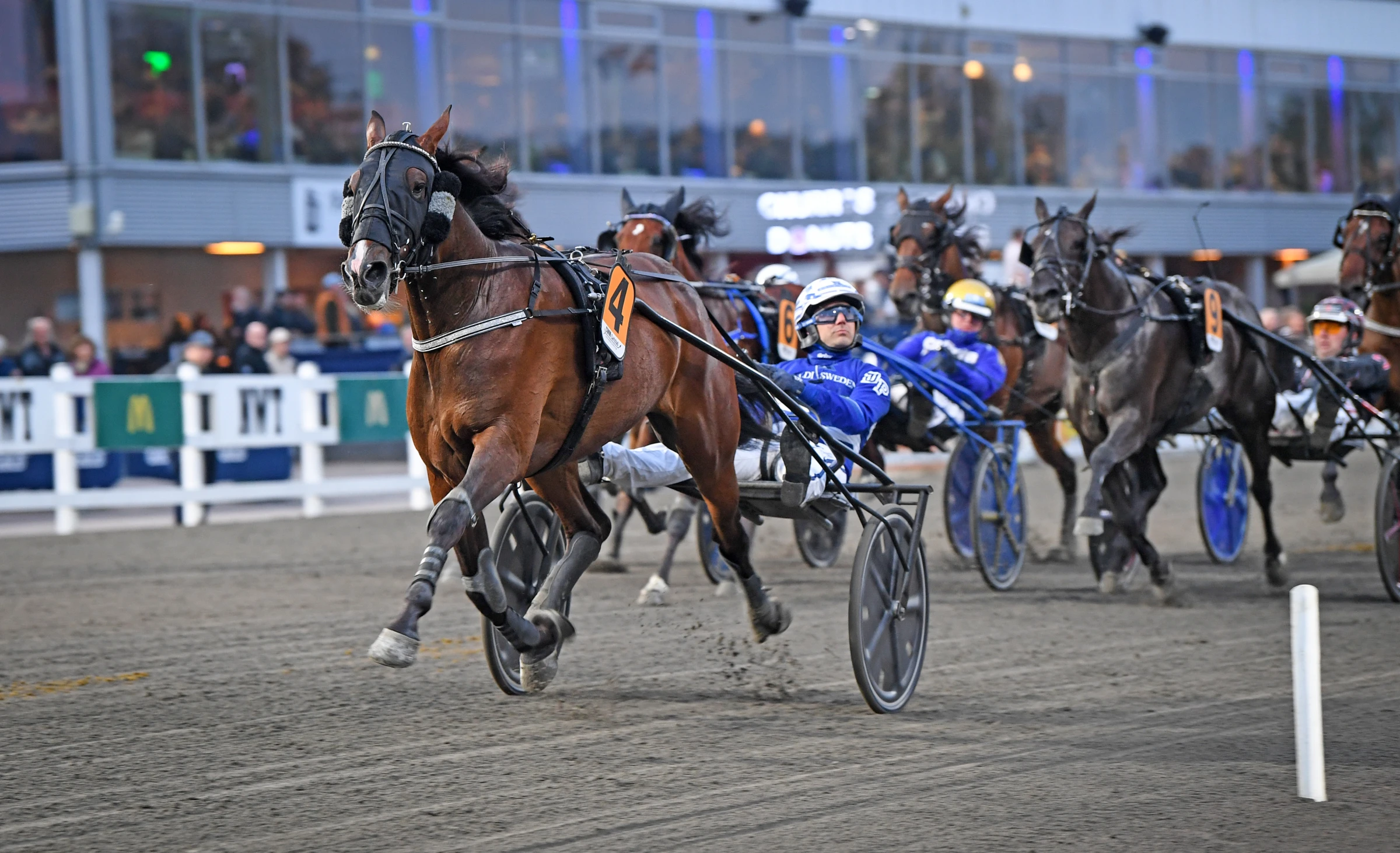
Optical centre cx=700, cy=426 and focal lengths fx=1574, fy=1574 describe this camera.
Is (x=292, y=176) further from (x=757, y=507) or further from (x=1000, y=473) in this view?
(x=757, y=507)

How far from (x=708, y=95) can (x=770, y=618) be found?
1966cm

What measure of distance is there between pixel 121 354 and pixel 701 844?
1498 centimetres

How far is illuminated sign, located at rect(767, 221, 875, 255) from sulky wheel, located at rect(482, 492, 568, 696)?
59.7 ft

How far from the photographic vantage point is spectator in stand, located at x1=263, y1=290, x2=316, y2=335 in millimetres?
16328

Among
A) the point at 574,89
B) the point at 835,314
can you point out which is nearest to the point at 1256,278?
the point at 574,89

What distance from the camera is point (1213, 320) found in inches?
331

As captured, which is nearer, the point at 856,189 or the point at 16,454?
the point at 16,454

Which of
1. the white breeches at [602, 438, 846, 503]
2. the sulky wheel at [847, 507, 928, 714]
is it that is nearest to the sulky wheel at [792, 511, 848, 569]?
the white breeches at [602, 438, 846, 503]

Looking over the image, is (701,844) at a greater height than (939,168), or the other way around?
(939,168)

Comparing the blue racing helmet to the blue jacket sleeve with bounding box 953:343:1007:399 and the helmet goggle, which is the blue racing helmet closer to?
the helmet goggle

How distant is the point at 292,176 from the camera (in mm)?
20656

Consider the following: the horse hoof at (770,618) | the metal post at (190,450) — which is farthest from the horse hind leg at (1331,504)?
the metal post at (190,450)

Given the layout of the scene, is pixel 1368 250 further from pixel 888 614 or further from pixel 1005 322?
pixel 888 614

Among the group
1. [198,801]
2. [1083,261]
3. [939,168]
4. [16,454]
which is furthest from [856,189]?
[198,801]
